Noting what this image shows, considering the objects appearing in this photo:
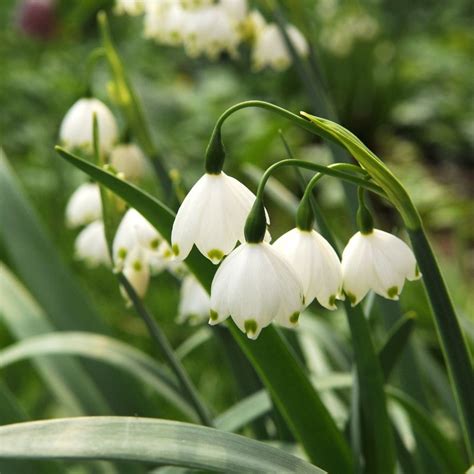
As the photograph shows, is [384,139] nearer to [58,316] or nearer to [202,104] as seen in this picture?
[202,104]

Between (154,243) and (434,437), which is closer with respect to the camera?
(154,243)

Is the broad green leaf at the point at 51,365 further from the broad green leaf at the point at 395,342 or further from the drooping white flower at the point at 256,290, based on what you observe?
the drooping white flower at the point at 256,290

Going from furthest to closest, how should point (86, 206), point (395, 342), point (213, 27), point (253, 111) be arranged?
point (253, 111) < point (213, 27) < point (86, 206) < point (395, 342)

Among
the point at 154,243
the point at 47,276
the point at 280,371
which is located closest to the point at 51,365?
the point at 47,276

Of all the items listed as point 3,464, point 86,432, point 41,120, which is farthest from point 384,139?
point 86,432

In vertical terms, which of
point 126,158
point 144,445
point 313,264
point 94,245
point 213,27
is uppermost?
point 213,27

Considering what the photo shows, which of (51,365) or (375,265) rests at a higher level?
(51,365)

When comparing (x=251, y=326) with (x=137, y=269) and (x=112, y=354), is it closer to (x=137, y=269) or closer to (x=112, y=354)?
(x=137, y=269)

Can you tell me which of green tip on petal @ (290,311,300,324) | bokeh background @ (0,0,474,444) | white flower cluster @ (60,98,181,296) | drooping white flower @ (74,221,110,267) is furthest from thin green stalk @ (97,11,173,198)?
bokeh background @ (0,0,474,444)

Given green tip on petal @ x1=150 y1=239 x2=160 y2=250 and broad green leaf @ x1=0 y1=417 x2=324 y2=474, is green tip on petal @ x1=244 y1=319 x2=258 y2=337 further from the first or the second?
green tip on petal @ x1=150 y1=239 x2=160 y2=250
